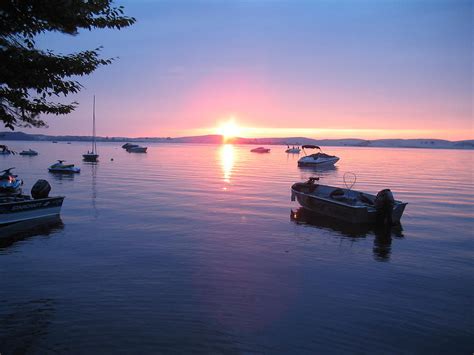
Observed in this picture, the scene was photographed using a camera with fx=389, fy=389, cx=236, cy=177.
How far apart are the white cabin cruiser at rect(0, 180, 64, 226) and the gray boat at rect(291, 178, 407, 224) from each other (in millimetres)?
14936

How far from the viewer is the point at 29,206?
1936 cm

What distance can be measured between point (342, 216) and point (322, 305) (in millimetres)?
12155

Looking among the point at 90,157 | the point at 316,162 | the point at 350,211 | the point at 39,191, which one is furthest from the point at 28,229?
the point at 90,157

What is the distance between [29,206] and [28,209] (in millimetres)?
155

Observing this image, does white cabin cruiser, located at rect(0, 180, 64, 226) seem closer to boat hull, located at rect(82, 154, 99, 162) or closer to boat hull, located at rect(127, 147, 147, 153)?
boat hull, located at rect(82, 154, 99, 162)

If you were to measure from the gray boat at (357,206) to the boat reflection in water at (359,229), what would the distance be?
306mm

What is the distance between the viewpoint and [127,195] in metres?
31.2

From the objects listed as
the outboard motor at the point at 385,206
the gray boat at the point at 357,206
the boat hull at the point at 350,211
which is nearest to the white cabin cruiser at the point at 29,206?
the gray boat at the point at 357,206

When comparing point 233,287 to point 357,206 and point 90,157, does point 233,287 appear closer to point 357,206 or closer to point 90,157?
point 357,206

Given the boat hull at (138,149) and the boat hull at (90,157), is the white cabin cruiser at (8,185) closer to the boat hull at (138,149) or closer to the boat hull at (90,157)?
the boat hull at (90,157)

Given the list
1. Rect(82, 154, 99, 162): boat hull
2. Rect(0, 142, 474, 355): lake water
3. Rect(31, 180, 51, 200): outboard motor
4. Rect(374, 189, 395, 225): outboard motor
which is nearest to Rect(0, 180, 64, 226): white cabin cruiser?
Rect(31, 180, 51, 200): outboard motor

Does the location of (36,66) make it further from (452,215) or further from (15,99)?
(452,215)

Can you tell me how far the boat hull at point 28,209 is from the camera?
1816cm

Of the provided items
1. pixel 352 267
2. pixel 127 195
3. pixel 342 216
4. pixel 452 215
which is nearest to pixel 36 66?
pixel 352 267
